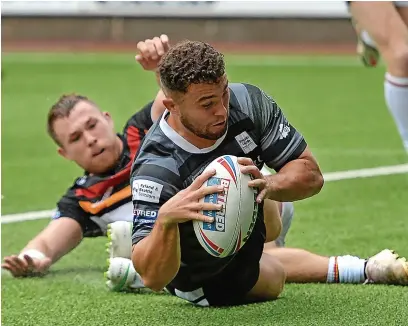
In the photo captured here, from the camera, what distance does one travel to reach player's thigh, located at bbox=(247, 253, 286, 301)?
415cm

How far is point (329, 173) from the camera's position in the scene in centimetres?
780

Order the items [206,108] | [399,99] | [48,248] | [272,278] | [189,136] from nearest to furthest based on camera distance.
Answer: [206,108], [189,136], [272,278], [48,248], [399,99]

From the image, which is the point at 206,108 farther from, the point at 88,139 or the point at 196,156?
the point at 88,139

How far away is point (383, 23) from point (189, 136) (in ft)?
7.30

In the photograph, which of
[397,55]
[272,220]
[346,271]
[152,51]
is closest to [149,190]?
[272,220]

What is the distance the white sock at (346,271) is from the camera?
4480 millimetres

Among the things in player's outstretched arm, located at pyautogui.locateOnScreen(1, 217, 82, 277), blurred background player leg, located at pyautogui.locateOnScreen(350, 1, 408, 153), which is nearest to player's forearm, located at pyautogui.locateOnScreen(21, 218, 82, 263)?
player's outstretched arm, located at pyautogui.locateOnScreen(1, 217, 82, 277)

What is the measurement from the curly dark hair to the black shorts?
0.74 m

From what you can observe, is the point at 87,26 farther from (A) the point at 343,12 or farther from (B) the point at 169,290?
(B) the point at 169,290

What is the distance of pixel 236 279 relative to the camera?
160 inches

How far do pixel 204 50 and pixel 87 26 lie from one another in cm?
2114

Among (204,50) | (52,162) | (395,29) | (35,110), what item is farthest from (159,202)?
(35,110)

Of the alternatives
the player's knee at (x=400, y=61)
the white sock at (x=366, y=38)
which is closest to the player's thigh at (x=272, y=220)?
the player's knee at (x=400, y=61)

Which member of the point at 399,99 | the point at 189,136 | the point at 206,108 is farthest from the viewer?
the point at 399,99
